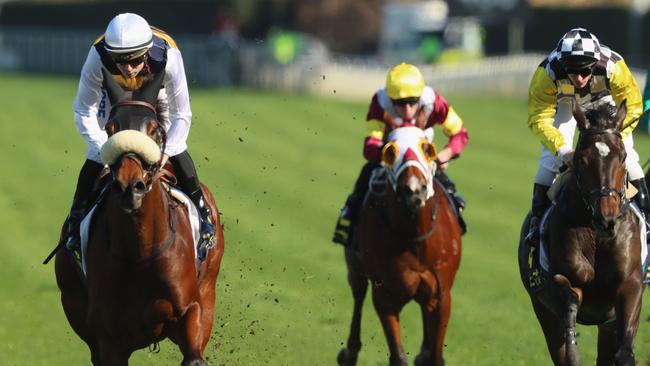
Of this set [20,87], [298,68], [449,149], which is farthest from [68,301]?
[20,87]

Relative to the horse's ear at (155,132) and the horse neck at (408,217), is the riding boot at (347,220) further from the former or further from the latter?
the horse's ear at (155,132)

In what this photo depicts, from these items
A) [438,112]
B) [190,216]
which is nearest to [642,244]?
[438,112]

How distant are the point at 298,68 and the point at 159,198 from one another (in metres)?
28.0

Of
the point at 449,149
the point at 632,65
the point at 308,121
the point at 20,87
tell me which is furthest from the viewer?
the point at 20,87

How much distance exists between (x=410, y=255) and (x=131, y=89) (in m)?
2.38

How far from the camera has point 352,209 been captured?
10273 mm

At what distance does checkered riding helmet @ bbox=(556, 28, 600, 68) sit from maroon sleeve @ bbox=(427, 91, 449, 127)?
1570 mm

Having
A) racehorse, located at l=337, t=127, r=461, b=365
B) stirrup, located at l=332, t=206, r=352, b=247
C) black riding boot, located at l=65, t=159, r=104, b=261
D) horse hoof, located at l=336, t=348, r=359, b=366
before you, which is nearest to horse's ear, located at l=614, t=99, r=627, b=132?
racehorse, located at l=337, t=127, r=461, b=365

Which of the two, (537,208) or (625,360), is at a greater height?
(537,208)

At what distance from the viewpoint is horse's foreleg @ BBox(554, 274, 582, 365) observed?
820cm

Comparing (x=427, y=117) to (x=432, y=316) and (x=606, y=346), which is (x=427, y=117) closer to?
(x=432, y=316)

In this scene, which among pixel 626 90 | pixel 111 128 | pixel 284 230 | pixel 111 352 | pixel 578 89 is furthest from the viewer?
pixel 284 230

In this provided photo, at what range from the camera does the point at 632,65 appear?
3462 centimetres

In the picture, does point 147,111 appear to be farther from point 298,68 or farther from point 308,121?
point 298,68
